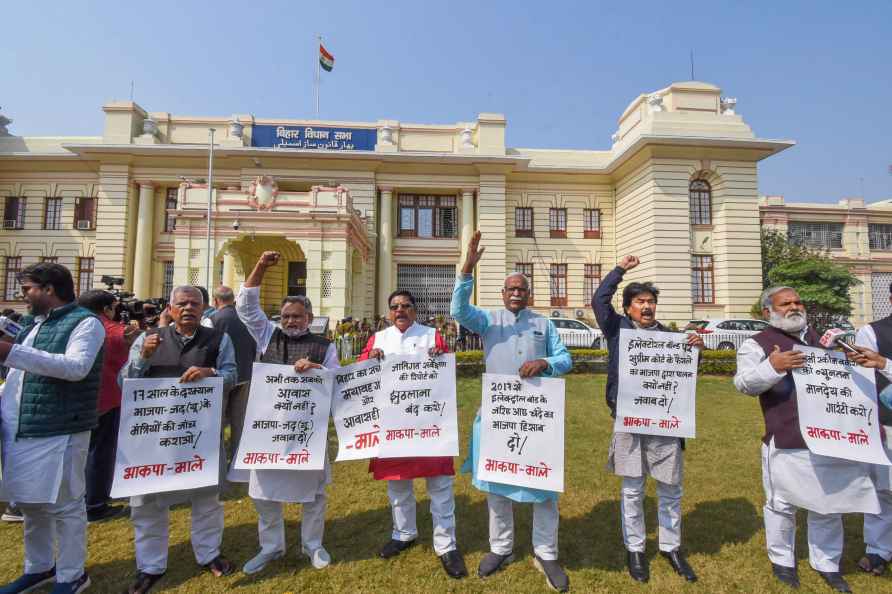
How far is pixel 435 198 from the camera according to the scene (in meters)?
22.6

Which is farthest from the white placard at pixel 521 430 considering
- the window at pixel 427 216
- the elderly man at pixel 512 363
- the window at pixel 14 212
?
the window at pixel 14 212

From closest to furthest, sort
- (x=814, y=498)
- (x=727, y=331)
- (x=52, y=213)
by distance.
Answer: (x=814, y=498), (x=727, y=331), (x=52, y=213)

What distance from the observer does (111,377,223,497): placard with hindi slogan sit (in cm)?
300

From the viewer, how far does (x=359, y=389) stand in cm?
348

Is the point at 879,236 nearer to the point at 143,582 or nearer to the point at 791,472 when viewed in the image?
the point at 791,472

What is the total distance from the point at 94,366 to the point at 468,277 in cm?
280

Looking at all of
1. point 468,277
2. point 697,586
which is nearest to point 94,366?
point 468,277

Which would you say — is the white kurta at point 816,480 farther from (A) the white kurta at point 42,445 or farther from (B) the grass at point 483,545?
(A) the white kurta at point 42,445

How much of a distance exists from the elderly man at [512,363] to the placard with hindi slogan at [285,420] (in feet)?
3.95

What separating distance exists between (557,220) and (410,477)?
2102 centimetres

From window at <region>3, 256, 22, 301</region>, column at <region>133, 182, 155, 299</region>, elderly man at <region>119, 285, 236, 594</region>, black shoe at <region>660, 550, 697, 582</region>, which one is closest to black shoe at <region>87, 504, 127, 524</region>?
elderly man at <region>119, 285, 236, 594</region>

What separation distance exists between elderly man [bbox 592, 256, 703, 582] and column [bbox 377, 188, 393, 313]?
18119mm

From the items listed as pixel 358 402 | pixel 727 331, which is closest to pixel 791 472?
pixel 358 402

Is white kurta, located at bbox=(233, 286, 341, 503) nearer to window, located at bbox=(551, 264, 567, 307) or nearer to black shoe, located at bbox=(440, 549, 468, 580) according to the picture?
black shoe, located at bbox=(440, 549, 468, 580)
